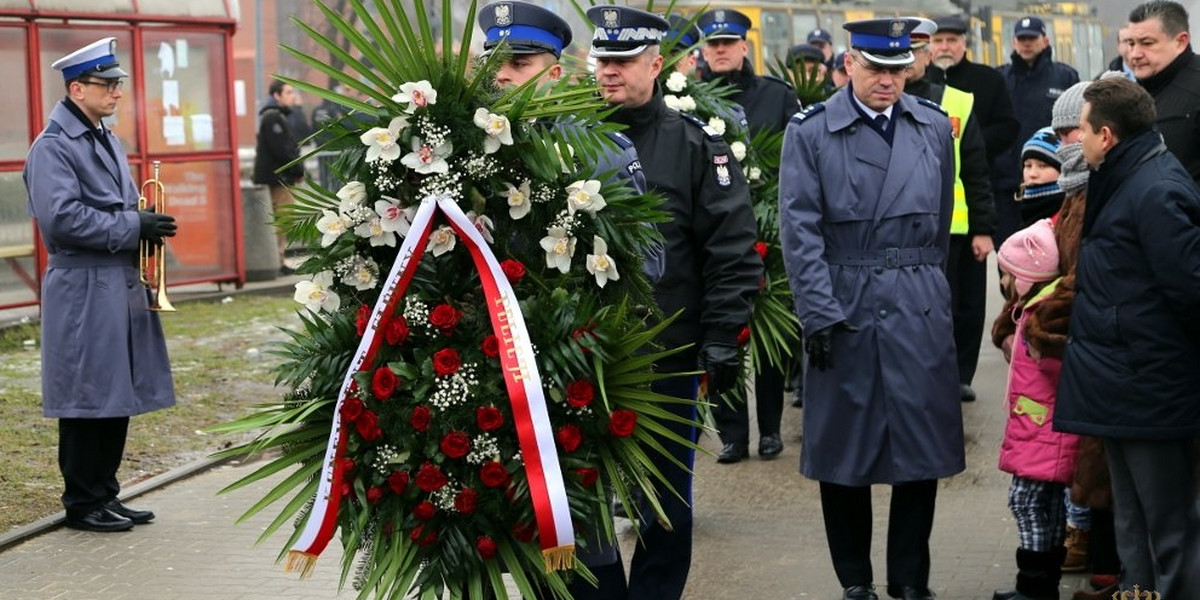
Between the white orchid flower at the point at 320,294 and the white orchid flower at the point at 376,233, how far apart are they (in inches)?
6.7

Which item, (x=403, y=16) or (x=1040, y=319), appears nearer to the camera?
(x=403, y=16)

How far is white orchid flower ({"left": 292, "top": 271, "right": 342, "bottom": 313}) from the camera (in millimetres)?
4918

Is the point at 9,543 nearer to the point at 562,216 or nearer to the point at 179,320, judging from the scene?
the point at 562,216

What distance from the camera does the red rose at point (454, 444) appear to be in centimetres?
467

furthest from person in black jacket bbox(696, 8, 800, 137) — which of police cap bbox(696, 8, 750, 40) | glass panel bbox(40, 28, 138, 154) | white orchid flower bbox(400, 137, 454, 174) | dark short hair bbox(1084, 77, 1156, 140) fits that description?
glass panel bbox(40, 28, 138, 154)

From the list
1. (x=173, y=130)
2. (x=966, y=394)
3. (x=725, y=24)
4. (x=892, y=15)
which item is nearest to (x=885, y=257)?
(x=725, y=24)

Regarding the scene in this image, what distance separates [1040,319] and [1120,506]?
0.67 meters

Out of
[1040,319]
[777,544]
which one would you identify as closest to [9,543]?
[777,544]

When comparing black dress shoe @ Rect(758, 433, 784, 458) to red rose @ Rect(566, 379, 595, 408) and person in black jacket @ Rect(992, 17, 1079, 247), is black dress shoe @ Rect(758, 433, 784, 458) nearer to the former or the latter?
person in black jacket @ Rect(992, 17, 1079, 247)

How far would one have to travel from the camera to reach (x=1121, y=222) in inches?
221

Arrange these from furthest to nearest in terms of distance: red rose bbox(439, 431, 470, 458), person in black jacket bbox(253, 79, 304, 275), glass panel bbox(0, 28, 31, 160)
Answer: person in black jacket bbox(253, 79, 304, 275)
glass panel bbox(0, 28, 31, 160)
red rose bbox(439, 431, 470, 458)

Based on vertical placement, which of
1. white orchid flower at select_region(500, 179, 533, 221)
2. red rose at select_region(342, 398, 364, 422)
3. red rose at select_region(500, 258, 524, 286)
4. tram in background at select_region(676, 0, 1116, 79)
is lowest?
red rose at select_region(342, 398, 364, 422)

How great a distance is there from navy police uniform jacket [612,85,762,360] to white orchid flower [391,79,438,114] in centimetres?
117

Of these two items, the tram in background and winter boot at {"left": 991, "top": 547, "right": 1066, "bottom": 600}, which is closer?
winter boot at {"left": 991, "top": 547, "right": 1066, "bottom": 600}
